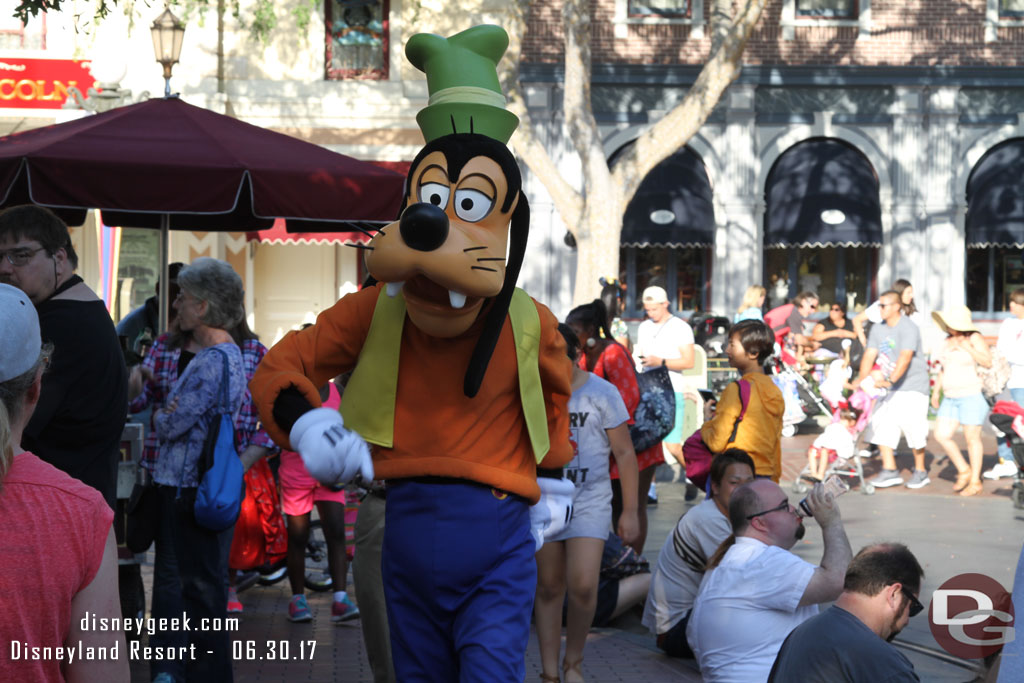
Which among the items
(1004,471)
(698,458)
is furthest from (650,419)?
(1004,471)

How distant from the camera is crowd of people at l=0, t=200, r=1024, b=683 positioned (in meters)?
2.50

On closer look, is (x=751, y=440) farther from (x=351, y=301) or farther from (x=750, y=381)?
(x=351, y=301)

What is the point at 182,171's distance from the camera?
6.81 m

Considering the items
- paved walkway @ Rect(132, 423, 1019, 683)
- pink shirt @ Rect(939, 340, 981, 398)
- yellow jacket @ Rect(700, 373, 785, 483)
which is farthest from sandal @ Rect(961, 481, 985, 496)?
yellow jacket @ Rect(700, 373, 785, 483)

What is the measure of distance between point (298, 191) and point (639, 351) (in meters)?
4.91

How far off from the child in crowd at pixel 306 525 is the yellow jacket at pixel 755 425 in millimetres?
2175

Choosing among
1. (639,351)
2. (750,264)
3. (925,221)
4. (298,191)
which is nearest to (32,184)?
(298,191)

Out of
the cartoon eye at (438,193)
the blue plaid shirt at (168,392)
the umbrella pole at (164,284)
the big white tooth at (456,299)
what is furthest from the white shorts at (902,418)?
the big white tooth at (456,299)

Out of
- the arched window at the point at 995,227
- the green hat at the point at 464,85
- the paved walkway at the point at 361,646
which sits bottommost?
the paved walkway at the point at 361,646

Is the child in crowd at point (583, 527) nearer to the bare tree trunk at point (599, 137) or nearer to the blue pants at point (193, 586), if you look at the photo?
the blue pants at point (193, 586)

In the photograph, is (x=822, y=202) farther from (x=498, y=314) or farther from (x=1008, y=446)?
(x=498, y=314)

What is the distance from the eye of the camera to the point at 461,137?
12.6 feet

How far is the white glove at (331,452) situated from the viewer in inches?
130

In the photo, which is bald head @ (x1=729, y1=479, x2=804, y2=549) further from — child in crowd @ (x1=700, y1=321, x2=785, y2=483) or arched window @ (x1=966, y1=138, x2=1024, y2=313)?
arched window @ (x1=966, y1=138, x2=1024, y2=313)
